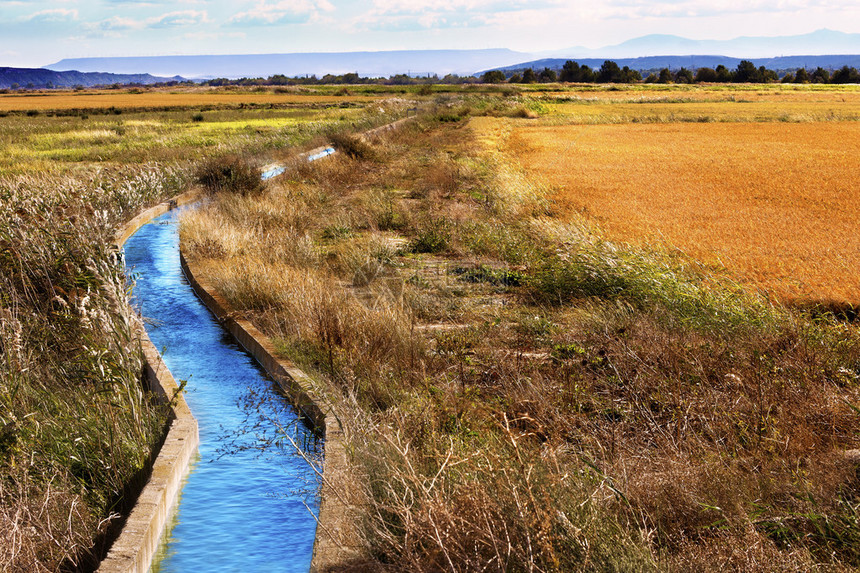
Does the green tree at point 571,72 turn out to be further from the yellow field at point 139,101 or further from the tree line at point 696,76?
the yellow field at point 139,101

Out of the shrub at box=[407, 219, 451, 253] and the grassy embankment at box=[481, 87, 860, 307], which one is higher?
the shrub at box=[407, 219, 451, 253]

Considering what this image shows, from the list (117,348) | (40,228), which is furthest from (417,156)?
(117,348)

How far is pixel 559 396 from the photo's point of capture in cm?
649

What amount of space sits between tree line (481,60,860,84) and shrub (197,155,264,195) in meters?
153

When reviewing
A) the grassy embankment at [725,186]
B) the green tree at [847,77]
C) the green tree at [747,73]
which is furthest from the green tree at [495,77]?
the grassy embankment at [725,186]

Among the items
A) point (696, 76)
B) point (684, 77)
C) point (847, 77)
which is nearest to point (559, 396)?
point (847, 77)

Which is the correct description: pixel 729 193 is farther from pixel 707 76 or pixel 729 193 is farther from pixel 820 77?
pixel 820 77

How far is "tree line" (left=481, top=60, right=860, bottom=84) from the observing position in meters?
155

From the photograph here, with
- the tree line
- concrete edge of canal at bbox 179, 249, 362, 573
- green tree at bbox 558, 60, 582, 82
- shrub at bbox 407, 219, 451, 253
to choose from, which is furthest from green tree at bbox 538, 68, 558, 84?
concrete edge of canal at bbox 179, 249, 362, 573

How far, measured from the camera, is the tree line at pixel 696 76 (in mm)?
155250

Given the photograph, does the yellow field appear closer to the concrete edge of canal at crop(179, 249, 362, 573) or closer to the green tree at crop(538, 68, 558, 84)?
the concrete edge of canal at crop(179, 249, 362, 573)

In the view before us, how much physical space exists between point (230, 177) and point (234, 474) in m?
14.7

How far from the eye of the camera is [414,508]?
4.00 metres

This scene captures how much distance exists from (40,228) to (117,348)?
3534 millimetres
